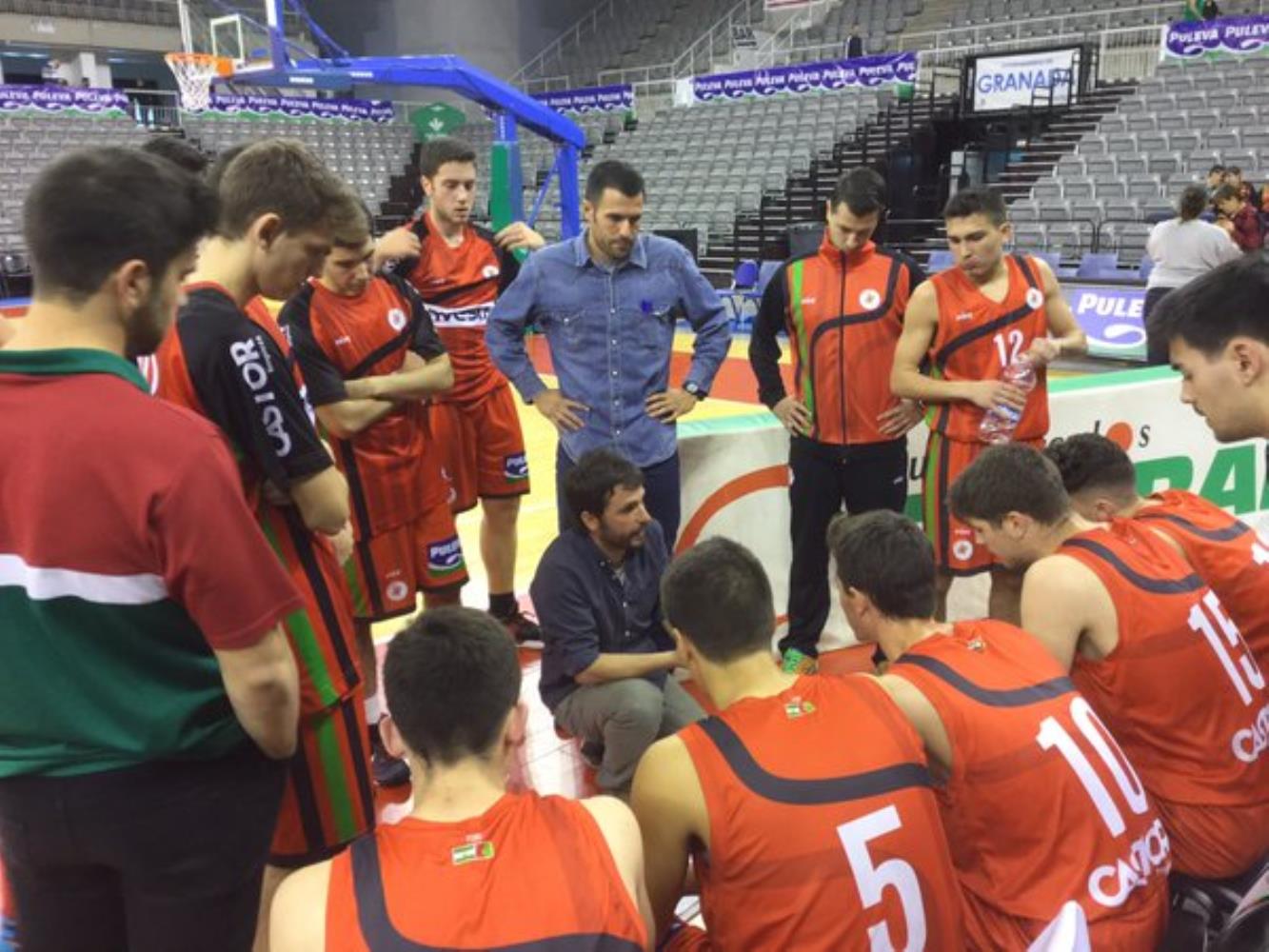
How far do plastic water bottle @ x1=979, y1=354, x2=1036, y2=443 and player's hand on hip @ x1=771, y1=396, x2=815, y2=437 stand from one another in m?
0.62

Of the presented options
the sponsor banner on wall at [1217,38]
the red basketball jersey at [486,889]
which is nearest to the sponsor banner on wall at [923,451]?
the red basketball jersey at [486,889]

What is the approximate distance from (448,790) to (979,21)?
22062 millimetres

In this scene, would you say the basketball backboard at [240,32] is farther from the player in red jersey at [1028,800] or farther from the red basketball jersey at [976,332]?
the player in red jersey at [1028,800]

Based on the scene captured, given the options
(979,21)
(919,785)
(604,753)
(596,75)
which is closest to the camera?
(919,785)

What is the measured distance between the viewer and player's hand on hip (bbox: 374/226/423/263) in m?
3.67

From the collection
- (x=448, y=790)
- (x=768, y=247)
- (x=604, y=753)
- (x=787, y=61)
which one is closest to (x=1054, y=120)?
(x=768, y=247)

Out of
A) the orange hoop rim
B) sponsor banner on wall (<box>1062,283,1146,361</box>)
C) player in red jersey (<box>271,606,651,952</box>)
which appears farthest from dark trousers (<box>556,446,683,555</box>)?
the orange hoop rim

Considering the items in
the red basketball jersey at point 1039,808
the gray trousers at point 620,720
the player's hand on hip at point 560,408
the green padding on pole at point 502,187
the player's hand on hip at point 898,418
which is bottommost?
the gray trousers at point 620,720

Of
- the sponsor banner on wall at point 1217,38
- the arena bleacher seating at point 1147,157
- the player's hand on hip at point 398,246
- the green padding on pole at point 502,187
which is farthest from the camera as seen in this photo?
the sponsor banner on wall at point 1217,38

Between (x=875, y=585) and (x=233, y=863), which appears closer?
(x=233, y=863)

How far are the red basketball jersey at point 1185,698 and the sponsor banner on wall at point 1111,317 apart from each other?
844cm

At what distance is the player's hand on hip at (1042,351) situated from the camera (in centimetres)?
378

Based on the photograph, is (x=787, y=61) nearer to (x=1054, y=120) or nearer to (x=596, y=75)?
(x=596, y=75)

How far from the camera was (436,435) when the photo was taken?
387cm
